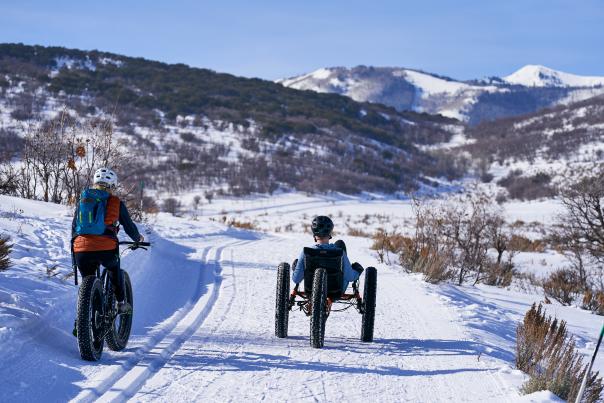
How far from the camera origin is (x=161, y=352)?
5164mm

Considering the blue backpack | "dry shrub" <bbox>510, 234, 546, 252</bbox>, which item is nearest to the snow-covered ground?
the blue backpack

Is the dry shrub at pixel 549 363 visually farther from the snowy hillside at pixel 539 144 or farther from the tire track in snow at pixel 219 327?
the snowy hillside at pixel 539 144

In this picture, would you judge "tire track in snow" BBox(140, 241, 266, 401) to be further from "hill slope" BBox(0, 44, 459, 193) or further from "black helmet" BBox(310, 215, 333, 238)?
"hill slope" BBox(0, 44, 459, 193)

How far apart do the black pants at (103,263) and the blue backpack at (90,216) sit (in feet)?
0.70

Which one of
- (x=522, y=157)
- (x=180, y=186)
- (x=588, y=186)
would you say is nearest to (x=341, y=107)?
(x=522, y=157)

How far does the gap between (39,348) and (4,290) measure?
1306 millimetres

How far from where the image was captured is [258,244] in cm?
1578

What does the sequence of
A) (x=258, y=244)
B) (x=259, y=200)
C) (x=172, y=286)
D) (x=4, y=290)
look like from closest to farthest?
(x=4, y=290) < (x=172, y=286) < (x=258, y=244) < (x=259, y=200)

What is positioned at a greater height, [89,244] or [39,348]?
[89,244]

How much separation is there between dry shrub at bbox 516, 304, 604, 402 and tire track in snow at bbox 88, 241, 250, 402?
3322mm

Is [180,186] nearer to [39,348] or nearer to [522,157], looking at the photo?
[39,348]

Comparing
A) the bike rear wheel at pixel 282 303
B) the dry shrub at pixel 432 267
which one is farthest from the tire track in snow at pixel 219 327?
the dry shrub at pixel 432 267

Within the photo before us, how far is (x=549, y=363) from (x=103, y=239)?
4.30 meters

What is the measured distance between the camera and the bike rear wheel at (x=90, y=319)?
4478mm
